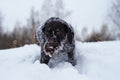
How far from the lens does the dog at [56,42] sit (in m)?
3.16

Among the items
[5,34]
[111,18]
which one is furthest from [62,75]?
[5,34]

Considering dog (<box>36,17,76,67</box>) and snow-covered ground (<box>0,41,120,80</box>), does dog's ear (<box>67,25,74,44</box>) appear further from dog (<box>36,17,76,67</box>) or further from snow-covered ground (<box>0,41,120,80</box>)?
snow-covered ground (<box>0,41,120,80</box>)

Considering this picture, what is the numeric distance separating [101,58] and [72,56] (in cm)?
28

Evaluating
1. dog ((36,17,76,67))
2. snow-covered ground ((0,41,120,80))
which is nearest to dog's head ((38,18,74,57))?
dog ((36,17,76,67))

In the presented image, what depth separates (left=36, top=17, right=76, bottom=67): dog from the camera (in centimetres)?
316

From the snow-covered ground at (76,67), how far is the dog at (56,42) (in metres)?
0.09

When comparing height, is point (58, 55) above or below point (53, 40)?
below

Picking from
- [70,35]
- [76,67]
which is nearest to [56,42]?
[70,35]

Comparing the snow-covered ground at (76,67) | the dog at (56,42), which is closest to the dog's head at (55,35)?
the dog at (56,42)

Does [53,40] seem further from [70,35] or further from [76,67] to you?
[76,67]

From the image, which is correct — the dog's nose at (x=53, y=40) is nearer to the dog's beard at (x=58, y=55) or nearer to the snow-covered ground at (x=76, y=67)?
the dog's beard at (x=58, y=55)

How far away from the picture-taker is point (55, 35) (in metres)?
3.18

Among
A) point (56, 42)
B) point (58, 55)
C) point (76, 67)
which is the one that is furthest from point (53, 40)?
point (76, 67)

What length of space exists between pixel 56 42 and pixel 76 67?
0.28m
